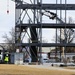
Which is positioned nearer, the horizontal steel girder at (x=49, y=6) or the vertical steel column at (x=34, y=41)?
the horizontal steel girder at (x=49, y=6)

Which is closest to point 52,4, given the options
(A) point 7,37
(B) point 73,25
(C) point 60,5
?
(C) point 60,5

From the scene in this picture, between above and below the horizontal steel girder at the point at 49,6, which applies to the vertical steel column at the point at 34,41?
below

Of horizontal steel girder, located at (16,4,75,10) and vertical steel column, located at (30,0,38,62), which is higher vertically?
horizontal steel girder, located at (16,4,75,10)

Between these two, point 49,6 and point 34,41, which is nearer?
point 49,6

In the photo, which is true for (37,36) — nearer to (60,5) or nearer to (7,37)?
(60,5)

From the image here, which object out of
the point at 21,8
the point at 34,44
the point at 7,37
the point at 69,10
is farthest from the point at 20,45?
the point at 7,37

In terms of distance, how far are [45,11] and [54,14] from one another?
1801 millimetres

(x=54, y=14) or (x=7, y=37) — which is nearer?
(x=54, y=14)

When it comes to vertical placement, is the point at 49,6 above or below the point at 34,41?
above

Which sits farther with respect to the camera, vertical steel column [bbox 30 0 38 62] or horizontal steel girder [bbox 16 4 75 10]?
vertical steel column [bbox 30 0 38 62]

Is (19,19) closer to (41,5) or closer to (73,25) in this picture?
(41,5)

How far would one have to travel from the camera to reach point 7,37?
14100 cm

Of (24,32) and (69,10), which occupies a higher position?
(69,10)

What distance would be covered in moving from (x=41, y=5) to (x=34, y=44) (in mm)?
7162
